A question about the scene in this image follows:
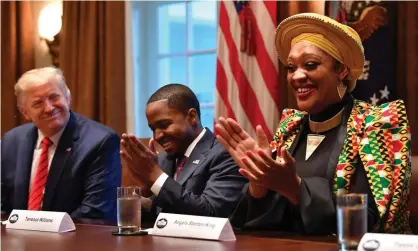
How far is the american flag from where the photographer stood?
14.3 ft

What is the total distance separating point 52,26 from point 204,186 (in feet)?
11.2

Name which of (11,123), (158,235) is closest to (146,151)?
(158,235)

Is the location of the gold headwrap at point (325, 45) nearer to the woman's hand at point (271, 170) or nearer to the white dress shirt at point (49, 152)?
the woman's hand at point (271, 170)

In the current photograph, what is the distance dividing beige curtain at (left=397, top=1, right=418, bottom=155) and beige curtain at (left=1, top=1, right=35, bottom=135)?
3.22m

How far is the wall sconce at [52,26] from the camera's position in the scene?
19.6ft

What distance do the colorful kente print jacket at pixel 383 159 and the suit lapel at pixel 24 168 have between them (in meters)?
1.71

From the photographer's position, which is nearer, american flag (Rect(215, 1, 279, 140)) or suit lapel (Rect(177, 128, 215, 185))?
suit lapel (Rect(177, 128, 215, 185))

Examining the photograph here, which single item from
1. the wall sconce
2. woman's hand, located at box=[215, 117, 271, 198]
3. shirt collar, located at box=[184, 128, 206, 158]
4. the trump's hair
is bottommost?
shirt collar, located at box=[184, 128, 206, 158]

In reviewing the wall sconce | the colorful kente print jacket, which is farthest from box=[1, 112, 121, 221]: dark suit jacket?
the wall sconce

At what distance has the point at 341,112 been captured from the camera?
2.62 metres

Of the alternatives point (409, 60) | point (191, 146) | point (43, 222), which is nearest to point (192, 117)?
point (191, 146)

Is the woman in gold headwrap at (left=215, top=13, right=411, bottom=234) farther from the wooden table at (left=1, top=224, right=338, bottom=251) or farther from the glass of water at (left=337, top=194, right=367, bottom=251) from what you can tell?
the glass of water at (left=337, top=194, right=367, bottom=251)

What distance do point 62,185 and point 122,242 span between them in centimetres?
146

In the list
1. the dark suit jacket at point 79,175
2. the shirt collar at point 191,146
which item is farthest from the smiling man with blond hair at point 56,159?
the shirt collar at point 191,146
